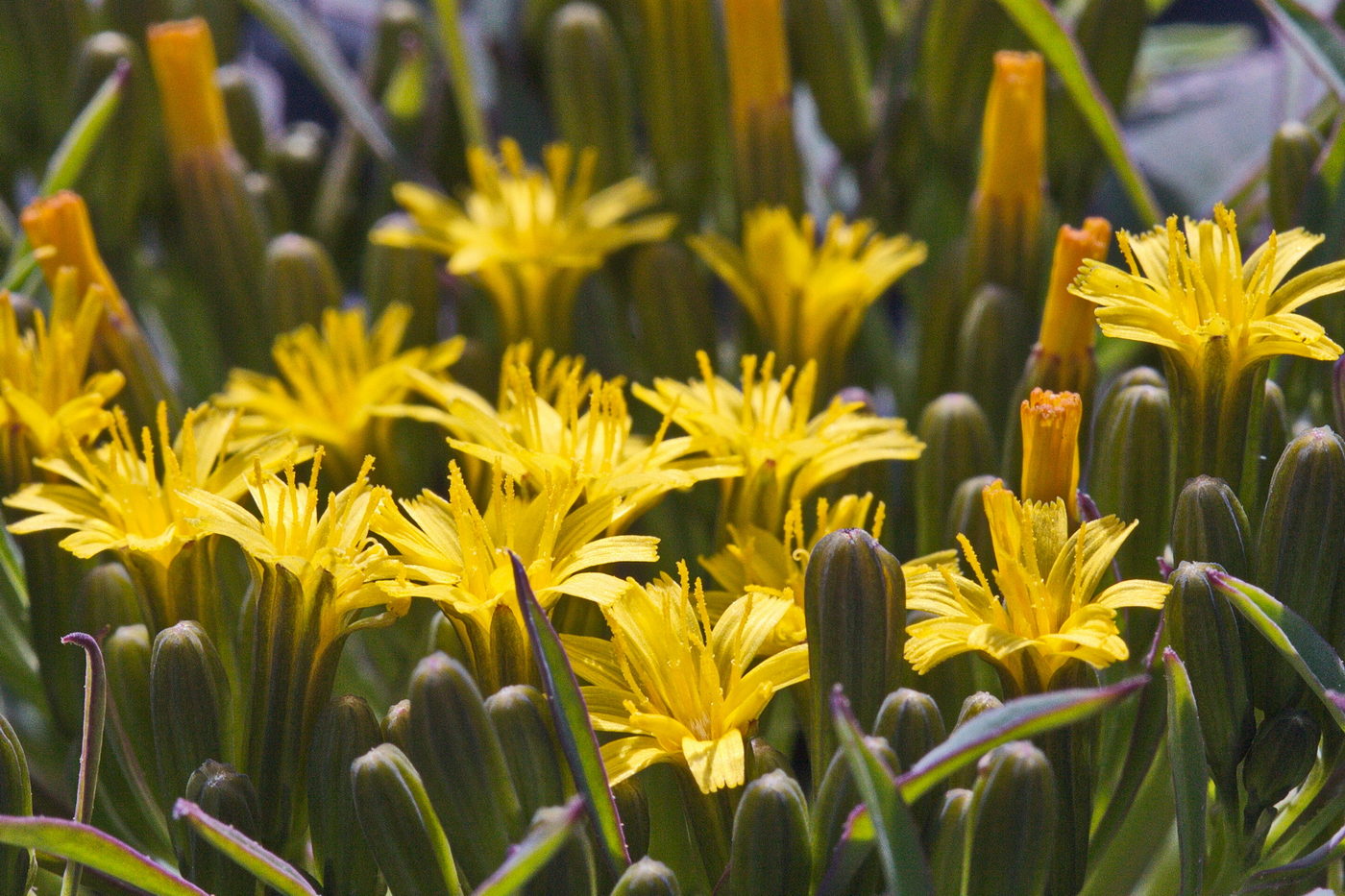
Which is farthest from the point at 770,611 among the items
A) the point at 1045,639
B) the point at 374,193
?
the point at 374,193

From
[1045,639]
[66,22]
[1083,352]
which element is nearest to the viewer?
[1045,639]

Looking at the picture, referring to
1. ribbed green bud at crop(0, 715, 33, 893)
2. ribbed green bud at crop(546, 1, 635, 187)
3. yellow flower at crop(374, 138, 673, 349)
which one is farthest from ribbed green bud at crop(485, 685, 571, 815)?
ribbed green bud at crop(546, 1, 635, 187)

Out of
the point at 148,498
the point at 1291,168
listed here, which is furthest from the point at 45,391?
the point at 1291,168

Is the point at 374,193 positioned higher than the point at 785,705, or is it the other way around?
the point at 374,193

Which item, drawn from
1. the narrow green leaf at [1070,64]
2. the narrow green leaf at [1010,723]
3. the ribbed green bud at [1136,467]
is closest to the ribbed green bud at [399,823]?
the narrow green leaf at [1010,723]

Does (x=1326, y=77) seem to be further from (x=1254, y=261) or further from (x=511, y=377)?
(x=511, y=377)

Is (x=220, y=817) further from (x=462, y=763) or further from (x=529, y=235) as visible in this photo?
(x=529, y=235)
